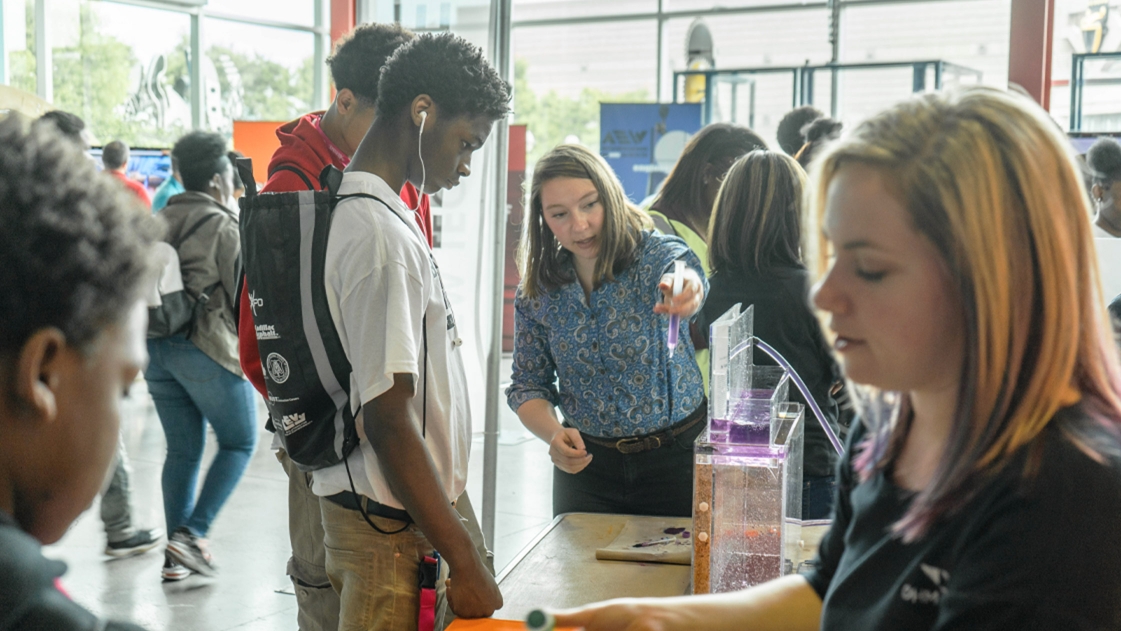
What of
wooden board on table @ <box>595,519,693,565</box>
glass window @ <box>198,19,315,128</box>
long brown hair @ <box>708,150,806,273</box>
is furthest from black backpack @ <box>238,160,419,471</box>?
glass window @ <box>198,19,315,128</box>

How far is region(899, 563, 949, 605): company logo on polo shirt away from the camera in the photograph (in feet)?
2.55

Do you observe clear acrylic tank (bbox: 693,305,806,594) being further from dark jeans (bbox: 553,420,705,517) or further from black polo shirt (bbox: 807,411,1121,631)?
black polo shirt (bbox: 807,411,1121,631)

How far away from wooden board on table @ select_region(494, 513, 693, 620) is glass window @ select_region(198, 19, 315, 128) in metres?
7.88

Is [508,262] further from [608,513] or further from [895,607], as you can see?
[895,607]

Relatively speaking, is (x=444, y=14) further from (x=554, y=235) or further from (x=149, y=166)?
(x=149, y=166)

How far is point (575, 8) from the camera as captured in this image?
34.2ft

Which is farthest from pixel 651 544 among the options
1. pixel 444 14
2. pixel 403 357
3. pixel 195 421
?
pixel 195 421

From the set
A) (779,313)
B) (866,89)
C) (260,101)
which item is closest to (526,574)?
(779,313)

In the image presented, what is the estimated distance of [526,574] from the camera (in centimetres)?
169

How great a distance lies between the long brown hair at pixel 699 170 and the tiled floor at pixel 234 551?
4.50ft

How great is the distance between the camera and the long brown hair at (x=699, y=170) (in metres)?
2.97

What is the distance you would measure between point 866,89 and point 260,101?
18.7 ft

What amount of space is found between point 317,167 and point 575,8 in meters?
8.87

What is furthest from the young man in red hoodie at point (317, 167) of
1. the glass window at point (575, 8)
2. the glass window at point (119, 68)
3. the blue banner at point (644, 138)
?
the glass window at point (575, 8)
